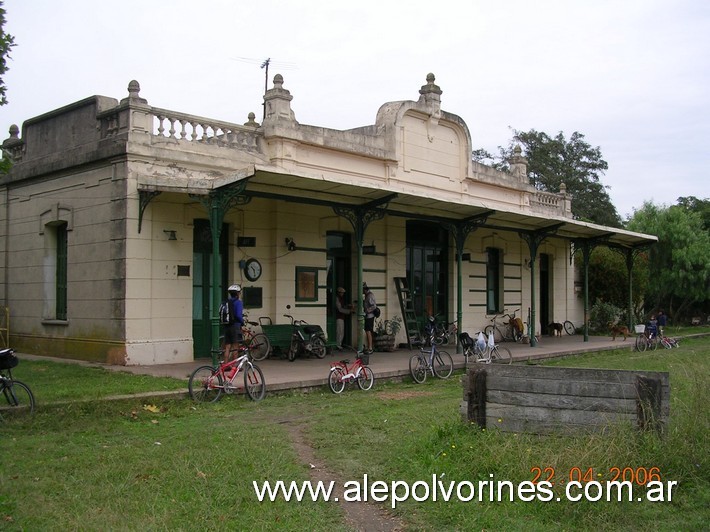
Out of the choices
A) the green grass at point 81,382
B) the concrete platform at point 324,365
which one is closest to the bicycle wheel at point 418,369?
the concrete platform at point 324,365

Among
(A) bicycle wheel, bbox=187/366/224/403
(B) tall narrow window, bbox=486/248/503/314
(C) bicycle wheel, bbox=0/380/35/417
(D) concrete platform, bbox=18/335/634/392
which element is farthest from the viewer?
(B) tall narrow window, bbox=486/248/503/314

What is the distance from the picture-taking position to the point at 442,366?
1363 cm

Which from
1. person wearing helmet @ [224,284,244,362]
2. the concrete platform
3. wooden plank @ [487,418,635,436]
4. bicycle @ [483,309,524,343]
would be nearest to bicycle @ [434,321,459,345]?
the concrete platform

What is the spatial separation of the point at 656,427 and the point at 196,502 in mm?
3743

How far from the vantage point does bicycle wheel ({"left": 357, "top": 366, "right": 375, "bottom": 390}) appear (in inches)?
473

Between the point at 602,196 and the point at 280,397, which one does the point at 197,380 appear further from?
the point at 602,196

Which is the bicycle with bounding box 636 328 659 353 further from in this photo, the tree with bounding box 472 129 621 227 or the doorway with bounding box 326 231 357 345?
the tree with bounding box 472 129 621 227

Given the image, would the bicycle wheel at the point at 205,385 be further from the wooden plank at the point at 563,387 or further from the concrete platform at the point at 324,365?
the wooden plank at the point at 563,387

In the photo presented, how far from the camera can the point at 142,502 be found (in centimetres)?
533

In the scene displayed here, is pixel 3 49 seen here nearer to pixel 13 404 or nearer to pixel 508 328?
pixel 13 404

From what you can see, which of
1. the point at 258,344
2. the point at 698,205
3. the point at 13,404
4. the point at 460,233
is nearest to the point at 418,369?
the point at 258,344

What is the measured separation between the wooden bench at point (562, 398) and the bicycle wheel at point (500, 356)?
26.5ft

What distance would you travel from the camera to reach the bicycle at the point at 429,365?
1312 cm

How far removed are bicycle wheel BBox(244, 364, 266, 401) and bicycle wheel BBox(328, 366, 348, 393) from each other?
1.39 metres
